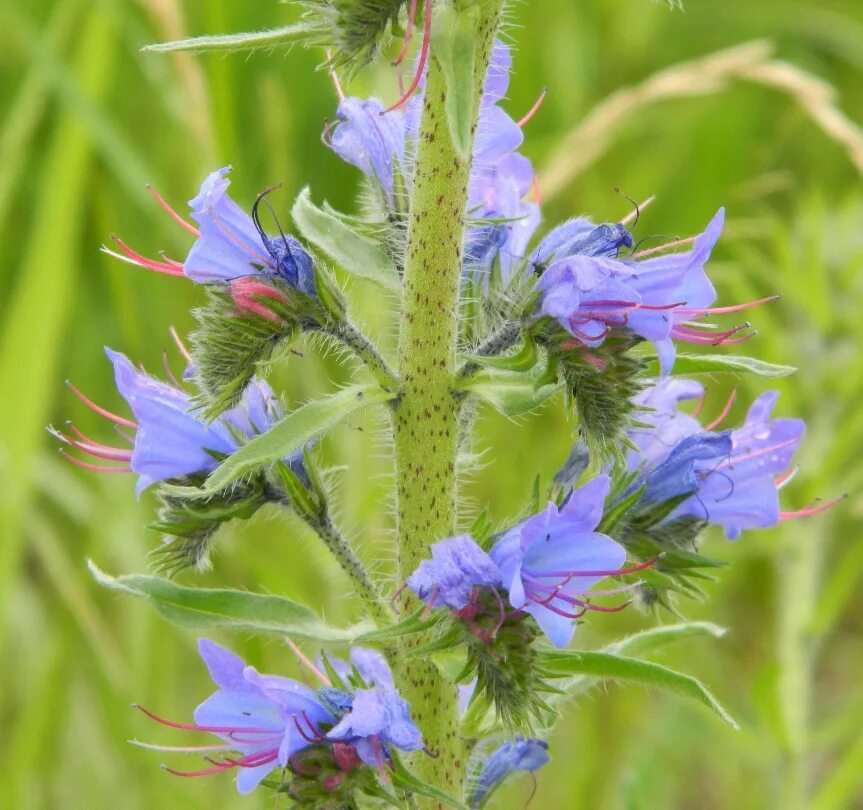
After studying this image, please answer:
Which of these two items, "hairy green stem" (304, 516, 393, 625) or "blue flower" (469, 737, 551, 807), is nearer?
"hairy green stem" (304, 516, 393, 625)

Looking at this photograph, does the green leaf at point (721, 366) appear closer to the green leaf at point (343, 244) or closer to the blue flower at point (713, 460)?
the blue flower at point (713, 460)

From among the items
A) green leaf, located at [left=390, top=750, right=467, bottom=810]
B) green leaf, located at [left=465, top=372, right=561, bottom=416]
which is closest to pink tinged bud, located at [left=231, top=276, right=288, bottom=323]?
green leaf, located at [left=465, top=372, right=561, bottom=416]

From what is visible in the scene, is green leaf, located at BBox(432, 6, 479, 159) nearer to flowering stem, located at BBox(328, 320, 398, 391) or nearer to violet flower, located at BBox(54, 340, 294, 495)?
flowering stem, located at BBox(328, 320, 398, 391)

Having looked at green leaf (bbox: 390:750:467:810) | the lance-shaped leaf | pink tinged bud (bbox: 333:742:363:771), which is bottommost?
green leaf (bbox: 390:750:467:810)

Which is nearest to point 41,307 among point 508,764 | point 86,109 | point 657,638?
point 86,109

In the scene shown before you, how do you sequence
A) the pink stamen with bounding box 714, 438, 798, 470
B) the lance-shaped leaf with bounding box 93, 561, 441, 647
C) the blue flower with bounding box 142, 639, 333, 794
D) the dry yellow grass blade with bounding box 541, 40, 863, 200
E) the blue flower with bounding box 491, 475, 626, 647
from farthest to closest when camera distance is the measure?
the dry yellow grass blade with bounding box 541, 40, 863, 200
the pink stamen with bounding box 714, 438, 798, 470
the lance-shaped leaf with bounding box 93, 561, 441, 647
the blue flower with bounding box 142, 639, 333, 794
the blue flower with bounding box 491, 475, 626, 647

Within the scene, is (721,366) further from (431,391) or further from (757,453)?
(431,391)

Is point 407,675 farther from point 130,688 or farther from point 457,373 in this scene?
point 130,688
